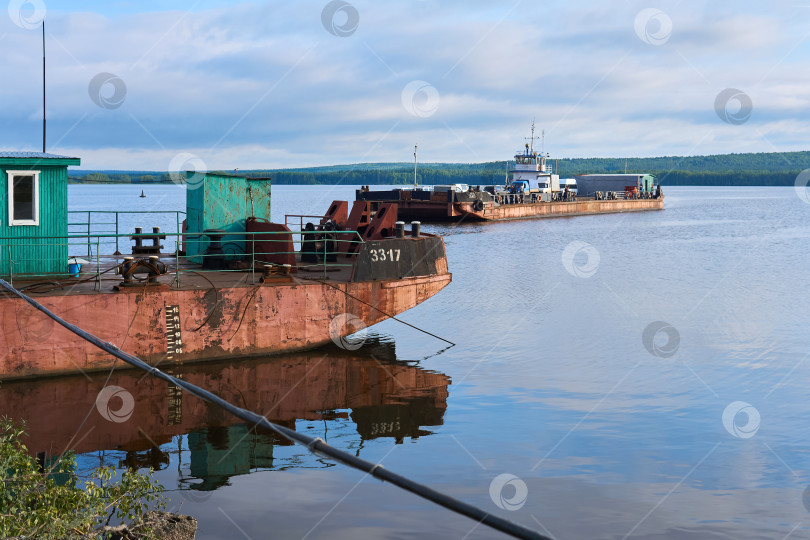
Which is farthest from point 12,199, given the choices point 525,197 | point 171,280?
point 525,197

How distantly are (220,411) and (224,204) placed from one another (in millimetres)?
6700

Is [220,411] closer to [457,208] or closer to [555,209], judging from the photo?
[457,208]

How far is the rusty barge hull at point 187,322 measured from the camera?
14.5 metres

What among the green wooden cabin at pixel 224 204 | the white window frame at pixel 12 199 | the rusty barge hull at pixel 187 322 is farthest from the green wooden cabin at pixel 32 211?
the green wooden cabin at pixel 224 204

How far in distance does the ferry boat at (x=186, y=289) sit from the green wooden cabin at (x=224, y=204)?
0.04m

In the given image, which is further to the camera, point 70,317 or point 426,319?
point 426,319

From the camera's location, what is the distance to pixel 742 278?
4075 centimetres

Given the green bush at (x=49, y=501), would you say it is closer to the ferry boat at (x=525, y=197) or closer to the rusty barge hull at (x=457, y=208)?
the ferry boat at (x=525, y=197)

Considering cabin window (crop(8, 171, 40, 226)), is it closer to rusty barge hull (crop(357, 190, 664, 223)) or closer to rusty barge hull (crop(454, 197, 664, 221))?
rusty barge hull (crop(357, 190, 664, 223))

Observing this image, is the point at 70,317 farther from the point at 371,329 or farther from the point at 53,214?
the point at 371,329

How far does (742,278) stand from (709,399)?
87.9 feet

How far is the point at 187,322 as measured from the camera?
52.1 feet

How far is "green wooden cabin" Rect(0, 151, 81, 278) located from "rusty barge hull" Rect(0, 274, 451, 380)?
166 cm

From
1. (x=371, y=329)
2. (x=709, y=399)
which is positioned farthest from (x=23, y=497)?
(x=371, y=329)
